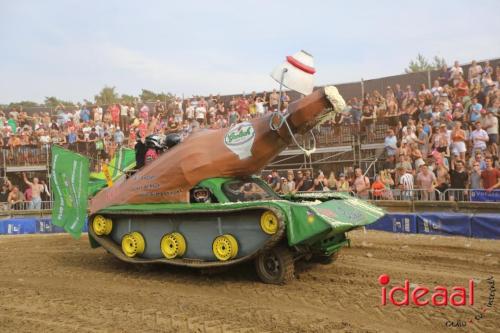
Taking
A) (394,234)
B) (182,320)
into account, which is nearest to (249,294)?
(182,320)

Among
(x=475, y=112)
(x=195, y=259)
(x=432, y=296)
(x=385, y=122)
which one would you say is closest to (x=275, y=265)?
(x=195, y=259)

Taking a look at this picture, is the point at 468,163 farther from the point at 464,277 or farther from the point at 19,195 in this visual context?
the point at 19,195

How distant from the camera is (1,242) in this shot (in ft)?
46.5

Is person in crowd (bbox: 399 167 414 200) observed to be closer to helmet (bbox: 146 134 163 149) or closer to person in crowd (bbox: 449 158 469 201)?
person in crowd (bbox: 449 158 469 201)

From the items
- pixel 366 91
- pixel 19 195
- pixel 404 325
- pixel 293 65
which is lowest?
pixel 404 325

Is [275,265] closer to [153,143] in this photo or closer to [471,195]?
[153,143]

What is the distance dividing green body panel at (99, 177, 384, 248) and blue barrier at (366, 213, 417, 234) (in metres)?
4.13

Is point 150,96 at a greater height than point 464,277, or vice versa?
point 150,96

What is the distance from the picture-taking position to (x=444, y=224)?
12.3 m

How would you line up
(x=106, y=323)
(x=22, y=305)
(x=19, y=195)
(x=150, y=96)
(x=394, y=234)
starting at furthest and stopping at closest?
(x=150, y=96)
(x=19, y=195)
(x=394, y=234)
(x=22, y=305)
(x=106, y=323)

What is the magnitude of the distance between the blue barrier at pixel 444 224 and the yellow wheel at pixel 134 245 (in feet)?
23.5

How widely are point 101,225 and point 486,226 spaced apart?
838cm

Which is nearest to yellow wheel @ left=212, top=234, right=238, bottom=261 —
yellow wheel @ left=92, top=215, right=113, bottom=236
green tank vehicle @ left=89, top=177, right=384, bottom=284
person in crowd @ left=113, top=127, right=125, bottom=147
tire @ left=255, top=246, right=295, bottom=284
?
green tank vehicle @ left=89, top=177, right=384, bottom=284

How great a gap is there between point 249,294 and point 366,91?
13804 mm
